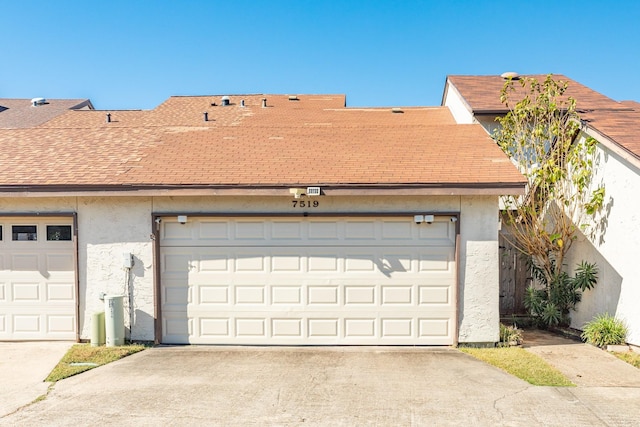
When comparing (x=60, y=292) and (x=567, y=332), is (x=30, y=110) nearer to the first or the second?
(x=60, y=292)

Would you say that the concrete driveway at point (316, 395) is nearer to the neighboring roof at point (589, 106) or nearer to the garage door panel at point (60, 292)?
the garage door panel at point (60, 292)

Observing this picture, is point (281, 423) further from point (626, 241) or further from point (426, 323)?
point (626, 241)

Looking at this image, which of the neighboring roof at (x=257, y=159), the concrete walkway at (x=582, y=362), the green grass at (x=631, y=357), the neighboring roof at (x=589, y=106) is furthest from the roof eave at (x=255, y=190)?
the green grass at (x=631, y=357)

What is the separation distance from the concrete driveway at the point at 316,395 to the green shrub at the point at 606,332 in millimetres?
2594

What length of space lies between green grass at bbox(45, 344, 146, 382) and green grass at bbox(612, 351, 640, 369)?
8742 mm

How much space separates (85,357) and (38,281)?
2.28 metres

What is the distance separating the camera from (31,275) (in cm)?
999

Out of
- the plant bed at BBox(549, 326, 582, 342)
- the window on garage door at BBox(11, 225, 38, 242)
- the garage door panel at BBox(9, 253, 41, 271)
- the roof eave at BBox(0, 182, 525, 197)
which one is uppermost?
the roof eave at BBox(0, 182, 525, 197)

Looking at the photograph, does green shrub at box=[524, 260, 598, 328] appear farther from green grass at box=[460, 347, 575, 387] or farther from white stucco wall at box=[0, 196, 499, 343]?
white stucco wall at box=[0, 196, 499, 343]

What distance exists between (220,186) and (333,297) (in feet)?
10.0

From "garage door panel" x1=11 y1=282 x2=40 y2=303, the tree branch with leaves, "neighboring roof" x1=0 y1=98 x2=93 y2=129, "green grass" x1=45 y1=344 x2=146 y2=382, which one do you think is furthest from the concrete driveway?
"neighboring roof" x1=0 y1=98 x2=93 y2=129

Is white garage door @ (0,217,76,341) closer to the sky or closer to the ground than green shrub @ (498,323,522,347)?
closer to the sky

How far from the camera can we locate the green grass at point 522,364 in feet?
24.5

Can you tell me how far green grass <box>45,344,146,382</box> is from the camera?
7945mm
